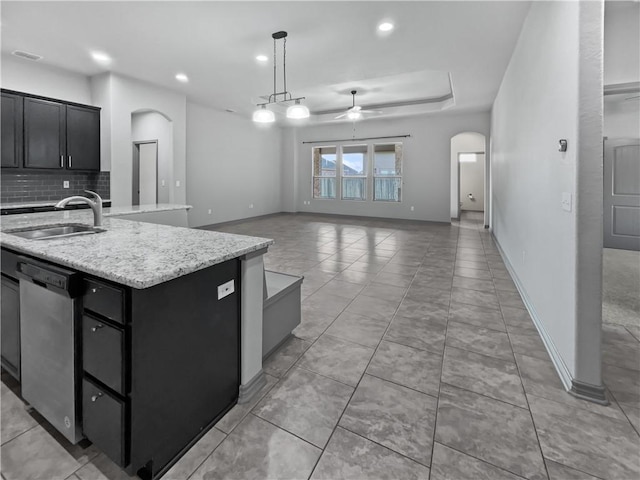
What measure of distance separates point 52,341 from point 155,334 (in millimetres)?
573

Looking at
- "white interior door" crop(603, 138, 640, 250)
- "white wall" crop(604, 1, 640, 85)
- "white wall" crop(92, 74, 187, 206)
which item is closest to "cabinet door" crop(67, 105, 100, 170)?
"white wall" crop(92, 74, 187, 206)

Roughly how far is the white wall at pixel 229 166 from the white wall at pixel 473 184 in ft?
23.9

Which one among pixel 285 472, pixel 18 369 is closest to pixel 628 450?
pixel 285 472

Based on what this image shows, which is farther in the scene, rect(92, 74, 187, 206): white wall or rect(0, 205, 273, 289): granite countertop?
rect(92, 74, 187, 206): white wall

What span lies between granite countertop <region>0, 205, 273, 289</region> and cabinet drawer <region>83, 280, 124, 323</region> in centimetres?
5

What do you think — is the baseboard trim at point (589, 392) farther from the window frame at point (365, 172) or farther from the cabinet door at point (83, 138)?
the window frame at point (365, 172)

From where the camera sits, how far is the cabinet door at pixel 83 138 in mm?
5020

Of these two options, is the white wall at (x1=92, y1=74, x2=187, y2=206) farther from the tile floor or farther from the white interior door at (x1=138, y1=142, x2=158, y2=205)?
the tile floor

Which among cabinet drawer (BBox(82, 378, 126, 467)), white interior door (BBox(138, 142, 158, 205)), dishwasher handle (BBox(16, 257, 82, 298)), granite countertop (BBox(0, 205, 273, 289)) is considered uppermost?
white interior door (BBox(138, 142, 158, 205))

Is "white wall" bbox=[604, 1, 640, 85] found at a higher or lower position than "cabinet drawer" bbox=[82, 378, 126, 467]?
higher

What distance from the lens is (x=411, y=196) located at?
9461 millimetres

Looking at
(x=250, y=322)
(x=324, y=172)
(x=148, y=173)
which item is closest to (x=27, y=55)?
(x=148, y=173)

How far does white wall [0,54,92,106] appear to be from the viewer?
4.74 meters

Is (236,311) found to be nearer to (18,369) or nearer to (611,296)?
(18,369)
